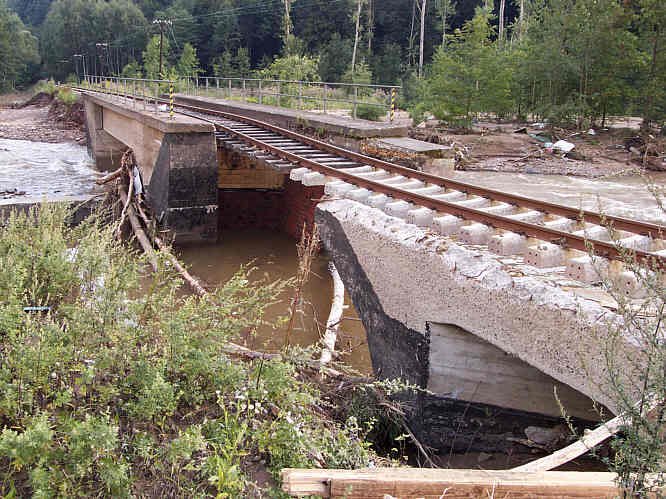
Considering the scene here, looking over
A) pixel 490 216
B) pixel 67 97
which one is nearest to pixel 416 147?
pixel 490 216

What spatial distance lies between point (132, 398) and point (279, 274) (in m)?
8.93

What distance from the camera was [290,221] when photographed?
15.9m

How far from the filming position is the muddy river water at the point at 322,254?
904 centimetres

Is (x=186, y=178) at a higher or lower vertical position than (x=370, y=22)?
lower

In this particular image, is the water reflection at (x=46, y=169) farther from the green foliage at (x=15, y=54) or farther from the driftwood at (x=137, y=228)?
the green foliage at (x=15, y=54)

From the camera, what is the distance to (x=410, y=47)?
2886 inches

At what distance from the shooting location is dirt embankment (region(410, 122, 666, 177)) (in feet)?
61.4

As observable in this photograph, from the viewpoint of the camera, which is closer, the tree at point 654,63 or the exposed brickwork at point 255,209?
the exposed brickwork at point 255,209

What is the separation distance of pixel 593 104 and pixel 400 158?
1552 cm

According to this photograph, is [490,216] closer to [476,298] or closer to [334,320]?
[476,298]

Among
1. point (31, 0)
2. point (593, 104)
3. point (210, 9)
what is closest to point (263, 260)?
point (593, 104)

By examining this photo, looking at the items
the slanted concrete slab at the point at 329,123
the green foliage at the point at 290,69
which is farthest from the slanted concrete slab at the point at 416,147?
the green foliage at the point at 290,69

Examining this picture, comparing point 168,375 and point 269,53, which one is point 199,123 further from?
point 269,53

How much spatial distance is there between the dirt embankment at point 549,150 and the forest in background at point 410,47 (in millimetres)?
1015
